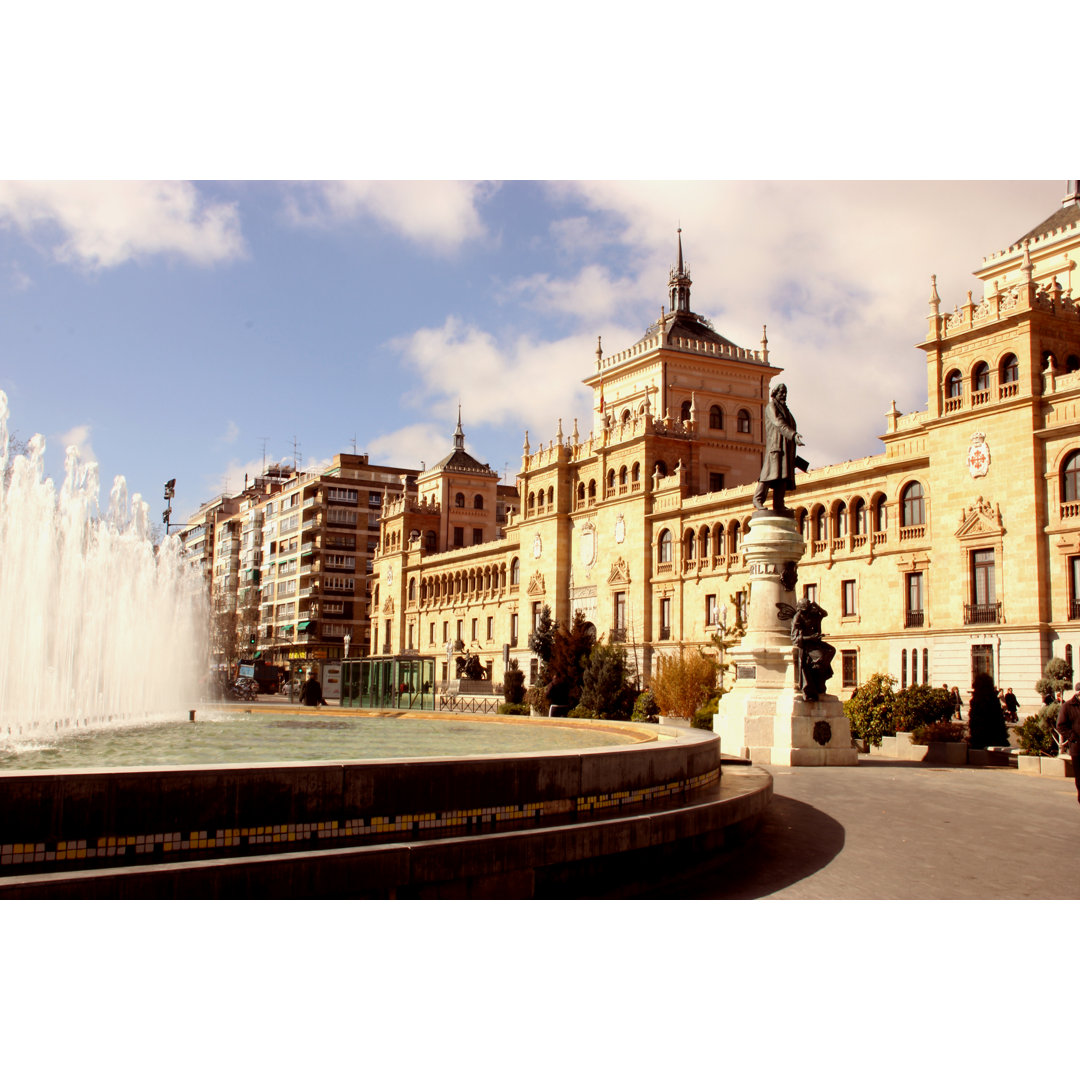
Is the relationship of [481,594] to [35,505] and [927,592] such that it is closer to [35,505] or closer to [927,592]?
[927,592]

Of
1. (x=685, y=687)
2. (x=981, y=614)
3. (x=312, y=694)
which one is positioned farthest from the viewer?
(x=981, y=614)

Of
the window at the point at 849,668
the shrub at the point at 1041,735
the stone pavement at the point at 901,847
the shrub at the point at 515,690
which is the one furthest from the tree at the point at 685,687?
the shrub at the point at 515,690

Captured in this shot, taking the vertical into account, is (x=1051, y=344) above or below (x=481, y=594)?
above

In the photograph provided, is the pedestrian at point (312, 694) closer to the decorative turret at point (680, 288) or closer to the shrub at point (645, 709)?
the shrub at point (645, 709)

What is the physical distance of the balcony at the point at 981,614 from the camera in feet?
104

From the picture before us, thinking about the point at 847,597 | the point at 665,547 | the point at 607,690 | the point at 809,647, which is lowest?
the point at 607,690

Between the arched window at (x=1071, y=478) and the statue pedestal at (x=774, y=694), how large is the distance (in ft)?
52.9

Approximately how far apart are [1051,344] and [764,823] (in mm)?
27220

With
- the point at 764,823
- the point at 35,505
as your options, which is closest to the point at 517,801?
the point at 764,823

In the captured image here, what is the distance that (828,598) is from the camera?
3959 centimetres

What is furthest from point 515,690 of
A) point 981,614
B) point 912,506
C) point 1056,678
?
point 1056,678

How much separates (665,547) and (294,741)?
37478 millimetres

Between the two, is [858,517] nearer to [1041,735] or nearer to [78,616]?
[1041,735]

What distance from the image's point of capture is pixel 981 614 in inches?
1271
